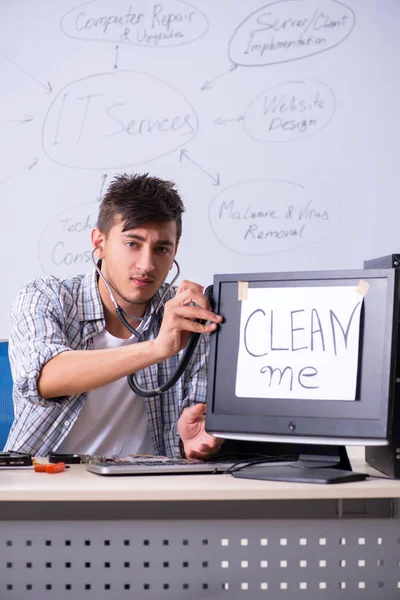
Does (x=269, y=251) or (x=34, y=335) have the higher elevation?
(x=269, y=251)

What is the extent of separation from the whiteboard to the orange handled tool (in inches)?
47.7

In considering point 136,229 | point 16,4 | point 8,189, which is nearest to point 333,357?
point 136,229

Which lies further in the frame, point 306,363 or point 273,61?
point 273,61

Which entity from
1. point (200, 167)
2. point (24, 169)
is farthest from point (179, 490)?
point (24, 169)

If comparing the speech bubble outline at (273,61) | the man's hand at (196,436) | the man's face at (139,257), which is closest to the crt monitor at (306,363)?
the man's hand at (196,436)

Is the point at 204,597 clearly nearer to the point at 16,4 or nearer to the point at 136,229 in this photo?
the point at 136,229

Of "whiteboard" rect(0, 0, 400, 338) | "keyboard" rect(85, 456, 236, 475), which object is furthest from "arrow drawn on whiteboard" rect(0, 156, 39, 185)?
"keyboard" rect(85, 456, 236, 475)

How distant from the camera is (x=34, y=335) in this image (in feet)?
5.50

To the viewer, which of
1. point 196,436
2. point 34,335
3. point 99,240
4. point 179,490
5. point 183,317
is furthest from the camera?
point 99,240

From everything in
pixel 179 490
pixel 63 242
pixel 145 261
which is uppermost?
pixel 63 242

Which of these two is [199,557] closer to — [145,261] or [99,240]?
[145,261]

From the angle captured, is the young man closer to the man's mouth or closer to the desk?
→ the man's mouth

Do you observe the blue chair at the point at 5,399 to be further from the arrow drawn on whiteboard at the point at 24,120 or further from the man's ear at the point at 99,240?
the arrow drawn on whiteboard at the point at 24,120

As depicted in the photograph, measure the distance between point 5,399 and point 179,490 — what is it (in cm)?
97
